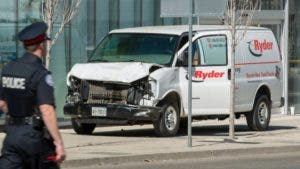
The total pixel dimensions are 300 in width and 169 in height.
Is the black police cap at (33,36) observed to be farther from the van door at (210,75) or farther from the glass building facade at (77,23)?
the glass building facade at (77,23)

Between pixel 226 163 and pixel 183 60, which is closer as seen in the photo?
pixel 226 163

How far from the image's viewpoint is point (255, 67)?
61.4 feet

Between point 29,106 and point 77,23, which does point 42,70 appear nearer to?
point 29,106

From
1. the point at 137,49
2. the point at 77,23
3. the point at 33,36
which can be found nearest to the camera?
the point at 33,36

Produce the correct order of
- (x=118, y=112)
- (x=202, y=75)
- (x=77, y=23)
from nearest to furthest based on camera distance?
(x=118, y=112)
(x=202, y=75)
(x=77, y=23)

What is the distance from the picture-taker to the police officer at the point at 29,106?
255 inches

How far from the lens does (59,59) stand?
19.4 m

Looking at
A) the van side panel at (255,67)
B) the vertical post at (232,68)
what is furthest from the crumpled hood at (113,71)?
the van side panel at (255,67)

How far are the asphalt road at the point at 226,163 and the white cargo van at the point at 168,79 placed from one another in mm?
2227

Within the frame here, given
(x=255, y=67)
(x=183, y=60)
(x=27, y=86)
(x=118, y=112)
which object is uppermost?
(x=27, y=86)

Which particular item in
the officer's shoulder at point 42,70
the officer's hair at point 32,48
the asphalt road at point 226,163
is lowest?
the asphalt road at point 226,163

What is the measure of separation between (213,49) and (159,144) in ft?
10.9

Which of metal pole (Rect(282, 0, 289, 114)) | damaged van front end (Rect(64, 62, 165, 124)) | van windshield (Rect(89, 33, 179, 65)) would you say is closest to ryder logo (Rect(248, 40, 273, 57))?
van windshield (Rect(89, 33, 179, 65))

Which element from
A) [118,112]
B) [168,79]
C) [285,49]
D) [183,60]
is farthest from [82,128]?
[285,49]
